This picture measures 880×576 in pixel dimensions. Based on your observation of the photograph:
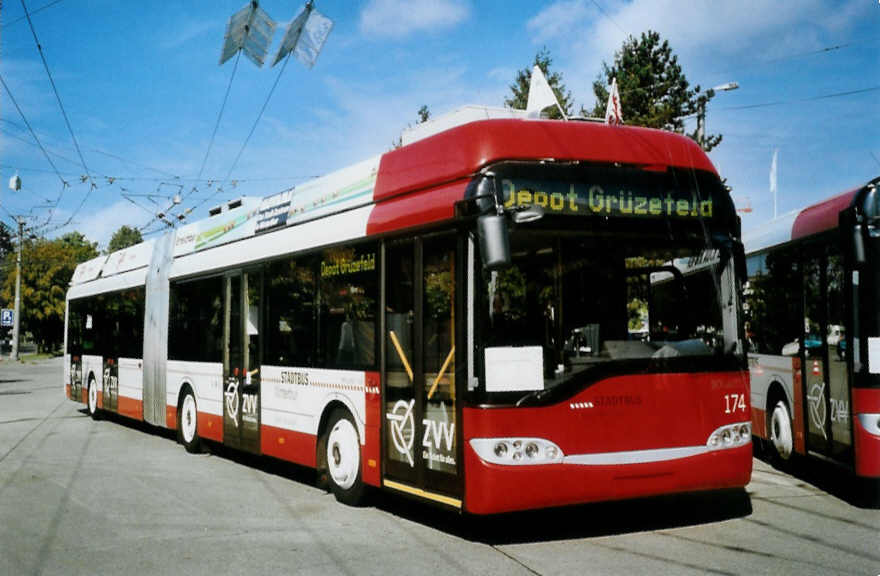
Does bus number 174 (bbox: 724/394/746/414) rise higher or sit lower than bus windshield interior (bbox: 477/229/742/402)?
lower

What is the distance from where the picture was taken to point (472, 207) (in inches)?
265

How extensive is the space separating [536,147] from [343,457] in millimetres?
3625

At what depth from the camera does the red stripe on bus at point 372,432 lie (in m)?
8.02

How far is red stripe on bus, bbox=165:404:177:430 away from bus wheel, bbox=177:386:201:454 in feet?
0.52

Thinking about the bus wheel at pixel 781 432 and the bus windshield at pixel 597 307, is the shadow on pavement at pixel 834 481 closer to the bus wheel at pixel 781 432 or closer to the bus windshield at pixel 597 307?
the bus wheel at pixel 781 432

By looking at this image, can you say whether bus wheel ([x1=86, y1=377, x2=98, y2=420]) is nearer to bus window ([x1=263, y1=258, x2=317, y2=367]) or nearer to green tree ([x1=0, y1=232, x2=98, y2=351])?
bus window ([x1=263, y1=258, x2=317, y2=367])

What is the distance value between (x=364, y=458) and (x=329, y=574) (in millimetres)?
2347

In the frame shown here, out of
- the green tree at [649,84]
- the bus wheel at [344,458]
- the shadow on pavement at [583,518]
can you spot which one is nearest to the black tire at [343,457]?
the bus wheel at [344,458]

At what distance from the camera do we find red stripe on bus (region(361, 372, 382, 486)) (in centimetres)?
802

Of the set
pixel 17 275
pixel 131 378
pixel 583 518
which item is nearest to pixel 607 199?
pixel 583 518

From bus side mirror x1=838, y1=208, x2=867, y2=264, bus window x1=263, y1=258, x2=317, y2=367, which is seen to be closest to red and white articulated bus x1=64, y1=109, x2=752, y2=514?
bus window x1=263, y1=258, x2=317, y2=367

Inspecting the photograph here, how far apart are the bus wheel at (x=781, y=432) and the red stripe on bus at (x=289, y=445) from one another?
17.3 feet

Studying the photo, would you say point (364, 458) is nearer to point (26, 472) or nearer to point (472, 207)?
point (472, 207)

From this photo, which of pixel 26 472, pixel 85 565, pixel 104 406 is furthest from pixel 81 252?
pixel 85 565
